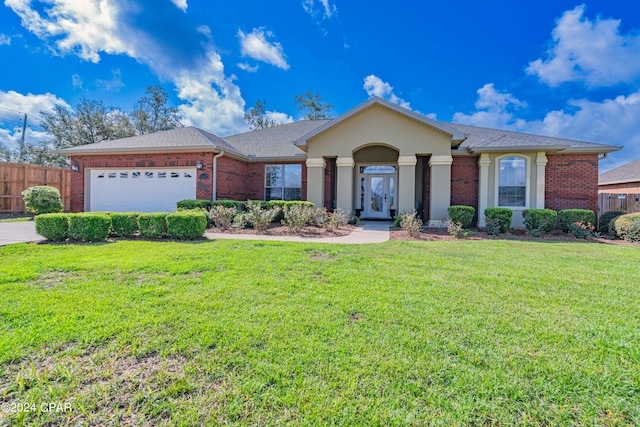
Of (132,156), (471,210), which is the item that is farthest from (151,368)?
(132,156)

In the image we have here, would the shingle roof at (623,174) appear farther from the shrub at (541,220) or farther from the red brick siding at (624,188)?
the shrub at (541,220)

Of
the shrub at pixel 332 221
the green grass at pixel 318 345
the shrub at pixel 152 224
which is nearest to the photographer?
the green grass at pixel 318 345

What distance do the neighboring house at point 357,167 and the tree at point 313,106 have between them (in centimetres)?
1621

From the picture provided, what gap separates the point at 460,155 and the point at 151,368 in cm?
1294

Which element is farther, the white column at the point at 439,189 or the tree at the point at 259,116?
the tree at the point at 259,116

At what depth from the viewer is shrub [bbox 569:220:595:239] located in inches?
360

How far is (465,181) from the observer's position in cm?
1227

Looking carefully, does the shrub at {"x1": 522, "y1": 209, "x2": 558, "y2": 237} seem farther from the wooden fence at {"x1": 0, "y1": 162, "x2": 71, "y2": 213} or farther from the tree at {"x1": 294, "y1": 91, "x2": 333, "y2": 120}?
the tree at {"x1": 294, "y1": 91, "x2": 333, "y2": 120}

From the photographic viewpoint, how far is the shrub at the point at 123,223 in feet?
25.6

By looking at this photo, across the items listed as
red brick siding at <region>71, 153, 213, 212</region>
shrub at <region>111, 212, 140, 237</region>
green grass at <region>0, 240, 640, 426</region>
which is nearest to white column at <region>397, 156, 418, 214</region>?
green grass at <region>0, 240, 640, 426</region>

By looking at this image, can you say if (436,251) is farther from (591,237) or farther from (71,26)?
(71,26)

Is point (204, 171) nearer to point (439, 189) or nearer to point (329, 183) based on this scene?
point (329, 183)

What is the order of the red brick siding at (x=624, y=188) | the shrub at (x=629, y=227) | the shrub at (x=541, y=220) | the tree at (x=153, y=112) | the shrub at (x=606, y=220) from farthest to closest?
1. the tree at (x=153, y=112)
2. the red brick siding at (x=624, y=188)
3. the shrub at (x=606, y=220)
4. the shrub at (x=541, y=220)
5. the shrub at (x=629, y=227)

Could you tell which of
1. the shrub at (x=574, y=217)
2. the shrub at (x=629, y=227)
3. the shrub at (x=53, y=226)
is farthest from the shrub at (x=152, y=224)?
the shrub at (x=629, y=227)
